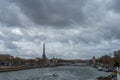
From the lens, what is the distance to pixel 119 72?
4766cm

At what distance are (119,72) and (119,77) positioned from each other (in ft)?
5.43

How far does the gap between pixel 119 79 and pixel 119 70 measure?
3.04 m

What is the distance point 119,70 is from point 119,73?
860 mm

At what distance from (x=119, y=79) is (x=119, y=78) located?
0.97ft

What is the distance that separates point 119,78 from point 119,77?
0.35 m

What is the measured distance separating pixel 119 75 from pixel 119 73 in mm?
966

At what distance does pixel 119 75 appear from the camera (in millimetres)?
46719

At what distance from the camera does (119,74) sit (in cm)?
4722

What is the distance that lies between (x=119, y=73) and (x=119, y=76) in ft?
4.60

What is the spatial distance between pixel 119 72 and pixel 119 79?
230cm

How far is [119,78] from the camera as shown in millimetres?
45906

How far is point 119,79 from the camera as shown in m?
45.7

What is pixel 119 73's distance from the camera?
47.6 meters
